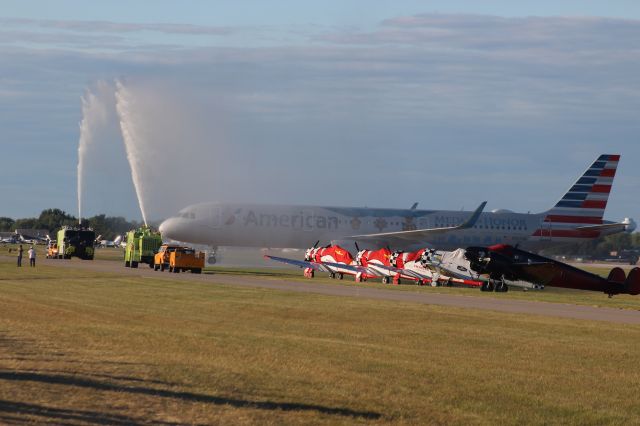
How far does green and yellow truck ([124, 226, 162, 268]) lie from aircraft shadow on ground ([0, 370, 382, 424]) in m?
55.6

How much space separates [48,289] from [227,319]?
16028 millimetres

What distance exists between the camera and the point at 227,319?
1223 inches

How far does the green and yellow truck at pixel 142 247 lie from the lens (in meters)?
73.0

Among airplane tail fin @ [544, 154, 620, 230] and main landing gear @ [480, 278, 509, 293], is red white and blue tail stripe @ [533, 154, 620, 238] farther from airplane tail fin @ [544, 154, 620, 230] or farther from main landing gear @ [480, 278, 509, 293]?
main landing gear @ [480, 278, 509, 293]

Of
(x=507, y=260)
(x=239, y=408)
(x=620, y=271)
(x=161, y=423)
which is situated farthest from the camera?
(x=507, y=260)

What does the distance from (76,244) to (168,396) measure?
79239 mm

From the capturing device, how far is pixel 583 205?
86.6 metres

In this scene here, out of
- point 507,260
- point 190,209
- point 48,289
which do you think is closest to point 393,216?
point 190,209

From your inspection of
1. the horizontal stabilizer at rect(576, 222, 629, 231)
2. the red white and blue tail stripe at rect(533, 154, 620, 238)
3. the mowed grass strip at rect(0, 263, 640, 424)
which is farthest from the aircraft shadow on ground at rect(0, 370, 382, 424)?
the red white and blue tail stripe at rect(533, 154, 620, 238)

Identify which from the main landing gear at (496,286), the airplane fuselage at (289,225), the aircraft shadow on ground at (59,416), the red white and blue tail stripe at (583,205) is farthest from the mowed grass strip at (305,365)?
the red white and blue tail stripe at (583,205)

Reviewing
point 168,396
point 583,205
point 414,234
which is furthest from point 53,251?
point 168,396

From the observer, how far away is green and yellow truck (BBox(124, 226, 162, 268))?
73.0 meters

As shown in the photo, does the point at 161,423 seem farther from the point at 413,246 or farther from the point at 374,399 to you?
the point at 413,246

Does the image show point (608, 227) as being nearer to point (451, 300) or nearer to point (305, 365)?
point (451, 300)
